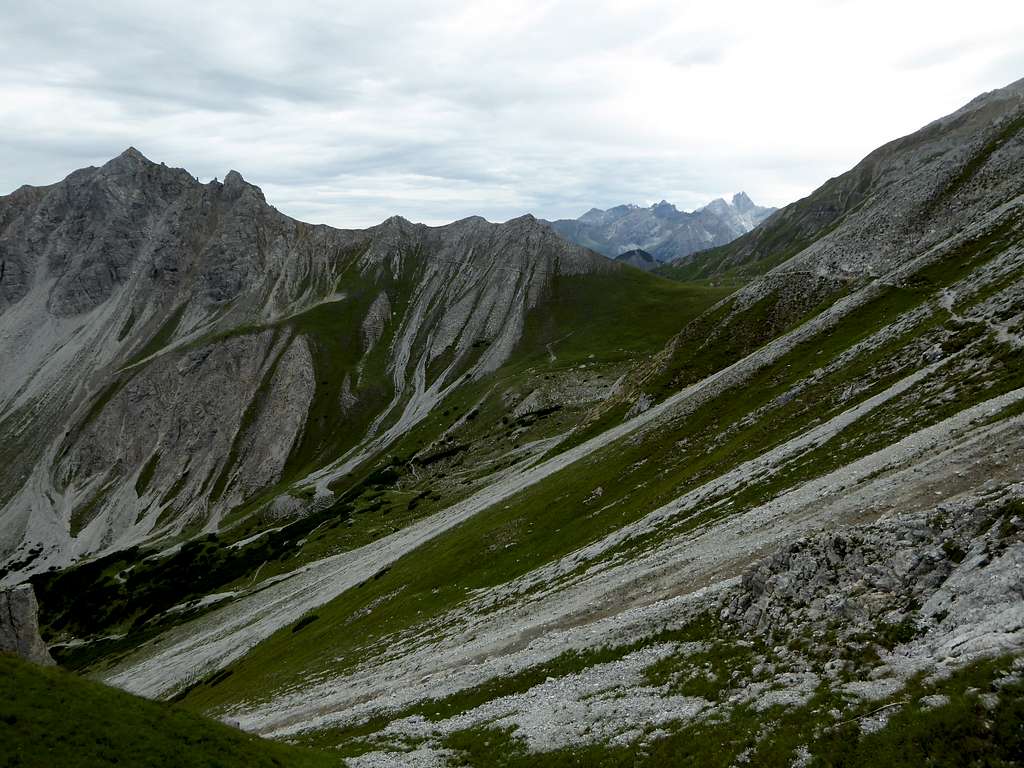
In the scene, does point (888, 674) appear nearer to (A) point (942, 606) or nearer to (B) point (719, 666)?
(A) point (942, 606)

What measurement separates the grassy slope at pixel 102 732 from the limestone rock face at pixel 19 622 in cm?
3287

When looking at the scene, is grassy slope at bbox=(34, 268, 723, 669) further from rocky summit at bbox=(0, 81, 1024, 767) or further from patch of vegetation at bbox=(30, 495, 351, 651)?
rocky summit at bbox=(0, 81, 1024, 767)

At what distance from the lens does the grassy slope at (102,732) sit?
71.5 feet

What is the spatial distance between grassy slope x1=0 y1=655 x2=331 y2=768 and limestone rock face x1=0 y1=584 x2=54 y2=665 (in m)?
32.9

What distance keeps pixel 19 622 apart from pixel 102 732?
131ft

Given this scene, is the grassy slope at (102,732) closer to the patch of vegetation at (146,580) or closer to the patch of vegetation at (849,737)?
the patch of vegetation at (849,737)

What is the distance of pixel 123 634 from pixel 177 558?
86.3 feet

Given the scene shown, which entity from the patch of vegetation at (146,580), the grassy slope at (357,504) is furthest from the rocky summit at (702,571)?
the grassy slope at (357,504)

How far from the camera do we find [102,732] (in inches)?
922

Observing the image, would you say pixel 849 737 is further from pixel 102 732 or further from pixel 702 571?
pixel 102 732

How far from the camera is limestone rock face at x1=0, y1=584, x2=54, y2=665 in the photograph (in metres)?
50.4

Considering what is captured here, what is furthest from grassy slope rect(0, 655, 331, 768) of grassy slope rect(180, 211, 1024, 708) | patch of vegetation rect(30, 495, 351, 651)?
patch of vegetation rect(30, 495, 351, 651)

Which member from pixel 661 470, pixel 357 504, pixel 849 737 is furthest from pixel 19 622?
pixel 357 504

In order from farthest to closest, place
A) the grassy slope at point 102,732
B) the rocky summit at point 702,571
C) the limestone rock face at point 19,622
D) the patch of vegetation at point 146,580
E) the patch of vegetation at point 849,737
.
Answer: the patch of vegetation at point 146,580 → the limestone rock face at point 19,622 → the grassy slope at point 102,732 → the rocky summit at point 702,571 → the patch of vegetation at point 849,737
